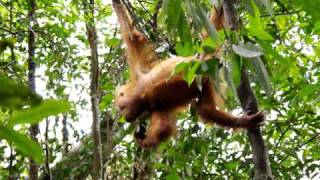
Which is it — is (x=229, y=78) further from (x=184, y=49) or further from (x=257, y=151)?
(x=257, y=151)

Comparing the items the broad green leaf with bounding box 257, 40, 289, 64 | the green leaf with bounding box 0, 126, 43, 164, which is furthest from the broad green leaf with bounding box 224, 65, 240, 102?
the green leaf with bounding box 0, 126, 43, 164

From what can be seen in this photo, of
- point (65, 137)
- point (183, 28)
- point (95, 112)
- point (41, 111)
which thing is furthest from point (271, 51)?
point (65, 137)

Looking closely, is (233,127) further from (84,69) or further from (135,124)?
(84,69)

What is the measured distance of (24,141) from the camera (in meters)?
0.52

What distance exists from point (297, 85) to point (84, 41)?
268 cm

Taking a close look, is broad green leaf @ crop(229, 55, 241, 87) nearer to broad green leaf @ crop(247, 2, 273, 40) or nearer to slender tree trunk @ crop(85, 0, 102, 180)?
broad green leaf @ crop(247, 2, 273, 40)

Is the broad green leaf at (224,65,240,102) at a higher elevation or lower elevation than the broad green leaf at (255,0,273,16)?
lower

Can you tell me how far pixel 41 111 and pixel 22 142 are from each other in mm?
40

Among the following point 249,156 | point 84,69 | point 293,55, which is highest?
point 84,69

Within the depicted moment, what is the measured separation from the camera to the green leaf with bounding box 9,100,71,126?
0.50 m

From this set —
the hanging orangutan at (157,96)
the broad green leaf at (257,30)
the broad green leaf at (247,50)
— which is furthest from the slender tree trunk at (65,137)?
the broad green leaf at (247,50)

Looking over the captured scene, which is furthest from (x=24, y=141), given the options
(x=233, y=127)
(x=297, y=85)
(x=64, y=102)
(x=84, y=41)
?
(x=84, y=41)

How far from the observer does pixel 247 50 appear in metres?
1.46

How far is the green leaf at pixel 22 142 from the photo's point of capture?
0.52 meters
